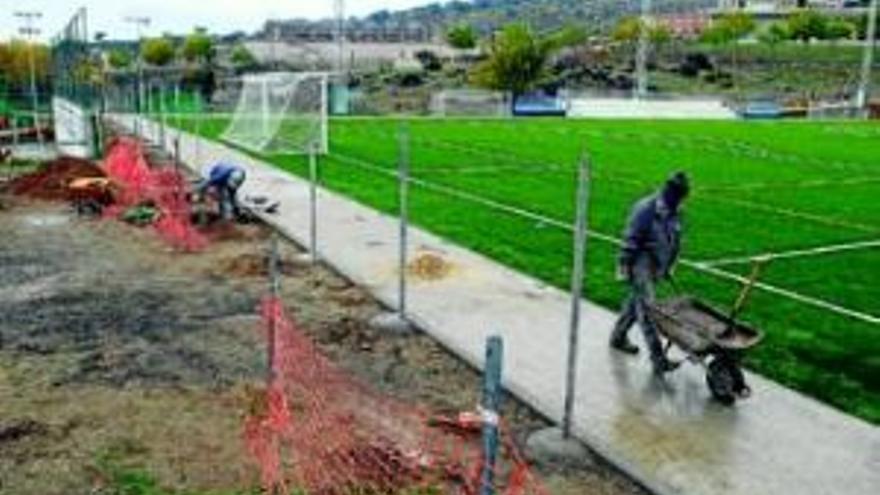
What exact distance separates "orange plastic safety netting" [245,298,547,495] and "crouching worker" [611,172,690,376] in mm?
1952

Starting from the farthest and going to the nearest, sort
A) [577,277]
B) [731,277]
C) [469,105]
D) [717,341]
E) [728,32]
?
1. [728,32]
2. [469,105]
3. [731,277]
4. [717,341]
5. [577,277]

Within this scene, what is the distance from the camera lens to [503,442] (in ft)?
27.9

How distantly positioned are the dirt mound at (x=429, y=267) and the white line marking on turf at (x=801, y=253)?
3.44 meters

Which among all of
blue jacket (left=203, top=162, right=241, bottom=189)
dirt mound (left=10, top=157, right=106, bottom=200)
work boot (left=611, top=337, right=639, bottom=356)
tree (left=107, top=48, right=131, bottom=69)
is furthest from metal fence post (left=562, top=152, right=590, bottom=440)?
tree (left=107, top=48, right=131, bottom=69)

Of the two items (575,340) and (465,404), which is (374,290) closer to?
(465,404)

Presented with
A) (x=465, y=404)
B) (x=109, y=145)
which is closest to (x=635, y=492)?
(x=465, y=404)

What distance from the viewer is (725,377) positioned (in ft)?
30.9

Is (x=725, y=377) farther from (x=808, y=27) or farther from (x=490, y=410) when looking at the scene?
(x=808, y=27)

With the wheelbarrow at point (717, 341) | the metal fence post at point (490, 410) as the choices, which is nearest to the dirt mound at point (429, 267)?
the wheelbarrow at point (717, 341)

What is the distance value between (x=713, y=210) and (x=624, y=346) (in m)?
10.7

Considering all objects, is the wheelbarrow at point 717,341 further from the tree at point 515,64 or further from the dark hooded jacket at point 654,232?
the tree at point 515,64

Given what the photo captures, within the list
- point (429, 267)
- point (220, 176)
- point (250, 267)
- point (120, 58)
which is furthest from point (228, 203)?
point (120, 58)

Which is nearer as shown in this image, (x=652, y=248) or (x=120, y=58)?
(x=652, y=248)

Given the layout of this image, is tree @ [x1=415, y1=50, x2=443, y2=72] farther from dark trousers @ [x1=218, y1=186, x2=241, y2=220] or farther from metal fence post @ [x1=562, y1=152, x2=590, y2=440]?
metal fence post @ [x1=562, y1=152, x2=590, y2=440]
